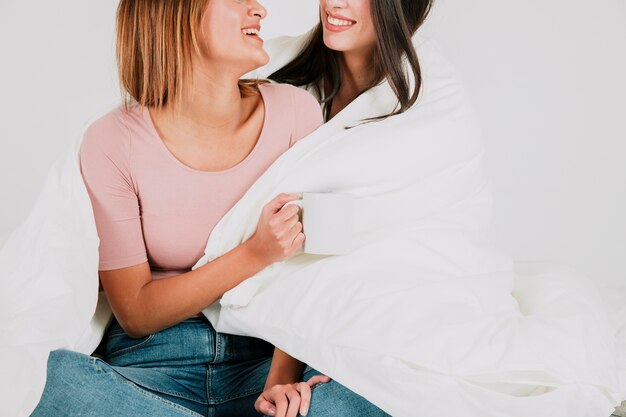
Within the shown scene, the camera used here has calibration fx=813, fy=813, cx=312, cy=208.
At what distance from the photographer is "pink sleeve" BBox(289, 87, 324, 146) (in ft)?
5.78

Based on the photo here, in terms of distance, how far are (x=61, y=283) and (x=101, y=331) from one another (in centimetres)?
22

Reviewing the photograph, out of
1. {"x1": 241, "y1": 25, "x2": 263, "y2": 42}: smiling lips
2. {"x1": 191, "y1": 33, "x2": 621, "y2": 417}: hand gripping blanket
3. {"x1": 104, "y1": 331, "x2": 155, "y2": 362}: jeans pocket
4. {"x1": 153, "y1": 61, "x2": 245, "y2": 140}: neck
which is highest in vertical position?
{"x1": 241, "y1": 25, "x2": 263, "y2": 42}: smiling lips

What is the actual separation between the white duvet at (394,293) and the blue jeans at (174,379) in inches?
1.7

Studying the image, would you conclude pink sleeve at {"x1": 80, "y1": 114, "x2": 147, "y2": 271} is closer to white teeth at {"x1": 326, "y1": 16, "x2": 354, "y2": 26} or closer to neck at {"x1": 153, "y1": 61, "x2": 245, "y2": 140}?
neck at {"x1": 153, "y1": 61, "x2": 245, "y2": 140}

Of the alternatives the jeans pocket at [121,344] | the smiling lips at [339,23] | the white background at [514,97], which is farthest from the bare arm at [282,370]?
the white background at [514,97]

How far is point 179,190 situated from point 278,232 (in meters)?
0.28

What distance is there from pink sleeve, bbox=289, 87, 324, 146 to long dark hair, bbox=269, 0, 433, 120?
0.44ft

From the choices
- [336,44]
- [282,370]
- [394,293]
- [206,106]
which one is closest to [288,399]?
[282,370]

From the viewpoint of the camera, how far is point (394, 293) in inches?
57.2

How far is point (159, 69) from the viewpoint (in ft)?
5.32

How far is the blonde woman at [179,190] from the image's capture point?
62.1 inches

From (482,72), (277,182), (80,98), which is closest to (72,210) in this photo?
(277,182)

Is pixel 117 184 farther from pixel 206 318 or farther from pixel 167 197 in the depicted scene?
pixel 206 318

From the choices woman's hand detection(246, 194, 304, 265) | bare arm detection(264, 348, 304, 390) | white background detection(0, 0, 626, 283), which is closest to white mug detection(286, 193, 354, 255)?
woman's hand detection(246, 194, 304, 265)
